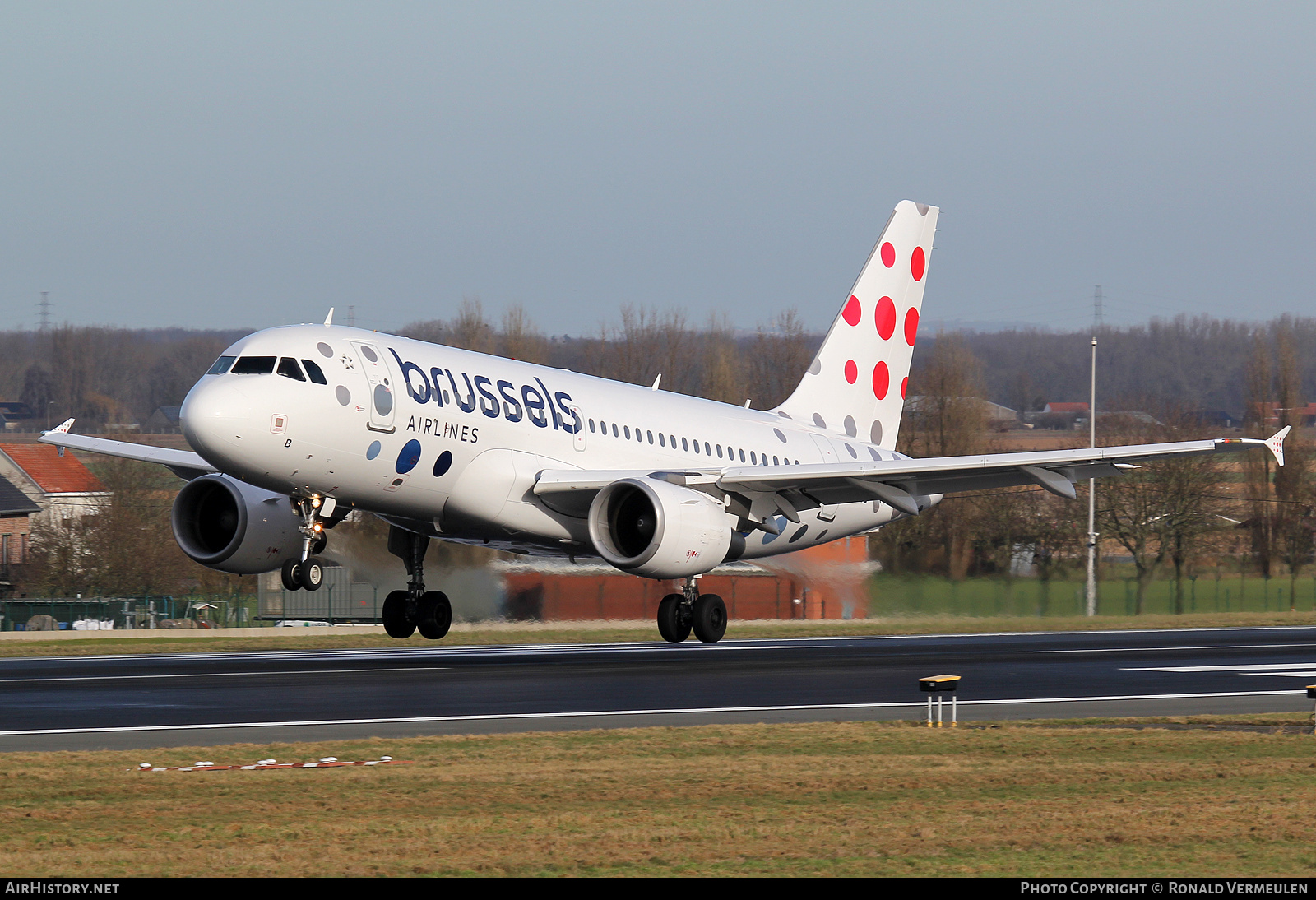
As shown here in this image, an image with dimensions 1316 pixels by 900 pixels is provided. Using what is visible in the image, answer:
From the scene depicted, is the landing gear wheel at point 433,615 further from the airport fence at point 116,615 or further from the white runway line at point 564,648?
the airport fence at point 116,615

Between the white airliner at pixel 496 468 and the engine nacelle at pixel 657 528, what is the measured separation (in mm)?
35

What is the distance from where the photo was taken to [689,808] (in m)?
13.6

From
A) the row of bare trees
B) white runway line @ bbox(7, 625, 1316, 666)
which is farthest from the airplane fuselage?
the row of bare trees

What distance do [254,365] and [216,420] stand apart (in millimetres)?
1397

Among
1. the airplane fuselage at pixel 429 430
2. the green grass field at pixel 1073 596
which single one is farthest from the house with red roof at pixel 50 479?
the airplane fuselage at pixel 429 430

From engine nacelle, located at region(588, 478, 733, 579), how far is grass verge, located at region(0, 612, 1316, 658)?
13.7 meters

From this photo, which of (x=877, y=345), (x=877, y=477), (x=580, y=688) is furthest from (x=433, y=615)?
(x=877, y=345)

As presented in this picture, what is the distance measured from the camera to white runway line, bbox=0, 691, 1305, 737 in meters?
19.7

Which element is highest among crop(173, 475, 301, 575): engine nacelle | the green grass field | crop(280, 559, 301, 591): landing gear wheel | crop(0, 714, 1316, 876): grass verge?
crop(173, 475, 301, 575): engine nacelle

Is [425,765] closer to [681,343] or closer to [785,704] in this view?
[785,704]

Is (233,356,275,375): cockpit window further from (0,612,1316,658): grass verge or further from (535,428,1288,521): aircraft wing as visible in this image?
(0,612,1316,658): grass verge

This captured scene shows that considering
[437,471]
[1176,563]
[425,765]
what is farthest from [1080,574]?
[425,765]

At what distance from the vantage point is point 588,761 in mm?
16562

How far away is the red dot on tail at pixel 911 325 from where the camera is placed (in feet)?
141
